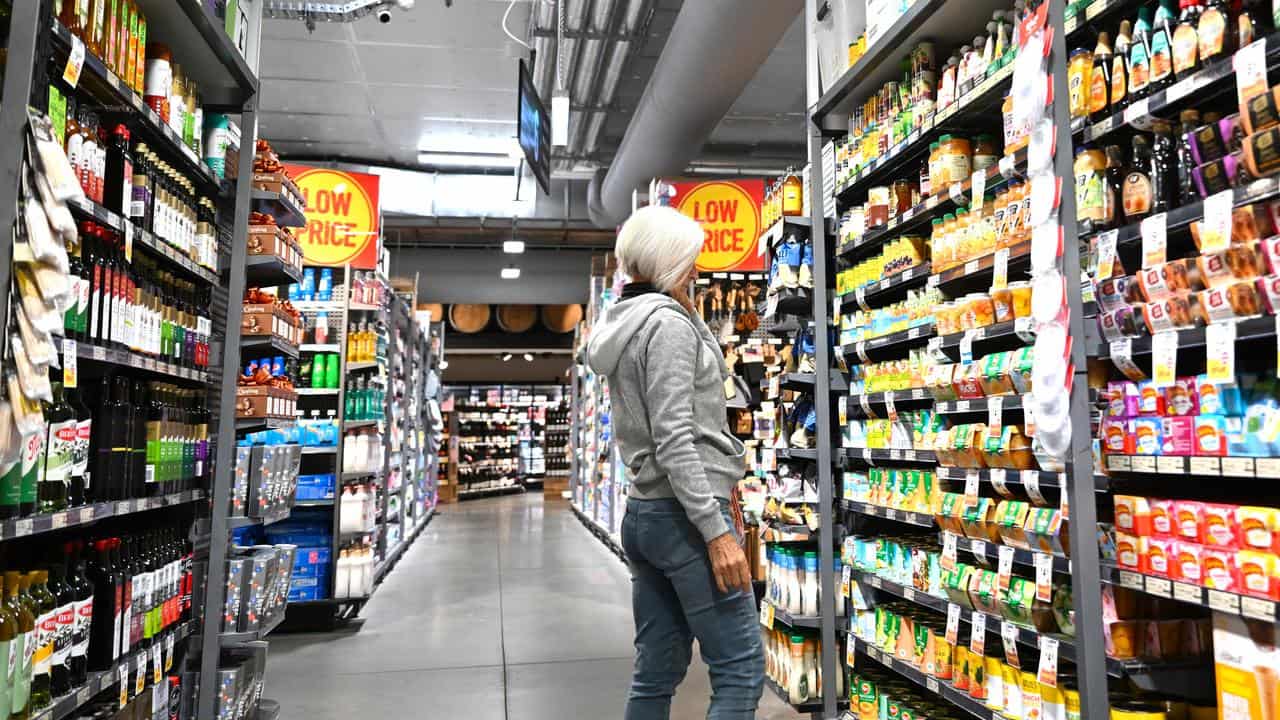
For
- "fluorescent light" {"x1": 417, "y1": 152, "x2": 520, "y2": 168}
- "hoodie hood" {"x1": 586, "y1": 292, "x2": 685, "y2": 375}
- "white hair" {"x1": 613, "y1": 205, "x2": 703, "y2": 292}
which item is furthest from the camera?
"fluorescent light" {"x1": 417, "y1": 152, "x2": 520, "y2": 168}

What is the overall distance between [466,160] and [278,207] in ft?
25.9

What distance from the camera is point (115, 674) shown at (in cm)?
254

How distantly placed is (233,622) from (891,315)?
2.78m

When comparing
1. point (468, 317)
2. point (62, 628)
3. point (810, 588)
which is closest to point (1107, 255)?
point (810, 588)

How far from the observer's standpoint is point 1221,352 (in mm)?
1866

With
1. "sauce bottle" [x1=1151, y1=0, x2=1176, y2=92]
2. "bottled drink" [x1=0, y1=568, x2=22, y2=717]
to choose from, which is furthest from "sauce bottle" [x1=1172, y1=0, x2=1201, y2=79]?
"bottled drink" [x1=0, y1=568, x2=22, y2=717]

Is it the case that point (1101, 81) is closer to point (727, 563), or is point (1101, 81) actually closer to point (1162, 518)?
point (1162, 518)

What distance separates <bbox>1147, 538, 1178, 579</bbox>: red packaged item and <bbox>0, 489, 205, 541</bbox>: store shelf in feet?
8.49

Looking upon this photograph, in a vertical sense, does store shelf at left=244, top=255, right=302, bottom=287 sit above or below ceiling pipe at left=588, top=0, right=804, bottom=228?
below

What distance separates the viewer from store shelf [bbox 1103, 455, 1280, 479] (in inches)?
70.1

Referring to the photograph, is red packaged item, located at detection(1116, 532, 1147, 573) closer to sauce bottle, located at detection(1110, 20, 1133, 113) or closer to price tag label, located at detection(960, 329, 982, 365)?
price tag label, located at detection(960, 329, 982, 365)

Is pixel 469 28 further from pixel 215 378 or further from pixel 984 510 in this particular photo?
pixel 984 510

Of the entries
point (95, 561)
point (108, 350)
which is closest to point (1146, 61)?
point (108, 350)

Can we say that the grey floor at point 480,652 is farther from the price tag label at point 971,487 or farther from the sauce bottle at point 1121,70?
the sauce bottle at point 1121,70
